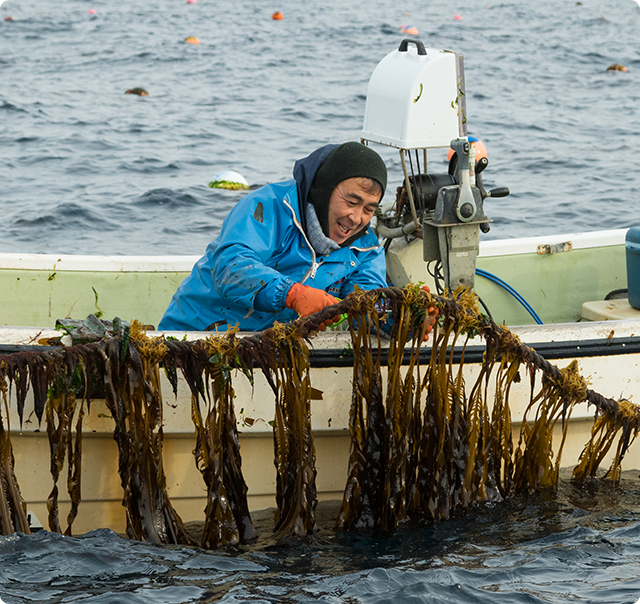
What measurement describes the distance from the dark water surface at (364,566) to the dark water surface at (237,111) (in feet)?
21.0

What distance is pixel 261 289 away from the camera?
11.7 feet

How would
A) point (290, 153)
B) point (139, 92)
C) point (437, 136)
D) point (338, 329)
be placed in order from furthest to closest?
1. point (139, 92)
2. point (290, 153)
3. point (437, 136)
4. point (338, 329)

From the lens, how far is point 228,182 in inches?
480

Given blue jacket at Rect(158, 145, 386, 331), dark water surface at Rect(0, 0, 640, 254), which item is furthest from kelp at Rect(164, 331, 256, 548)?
dark water surface at Rect(0, 0, 640, 254)

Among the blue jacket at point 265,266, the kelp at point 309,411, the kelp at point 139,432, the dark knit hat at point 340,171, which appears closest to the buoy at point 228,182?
the blue jacket at point 265,266

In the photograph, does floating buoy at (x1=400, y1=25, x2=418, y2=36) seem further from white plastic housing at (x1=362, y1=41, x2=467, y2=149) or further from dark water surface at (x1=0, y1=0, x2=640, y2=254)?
white plastic housing at (x1=362, y1=41, x2=467, y2=149)

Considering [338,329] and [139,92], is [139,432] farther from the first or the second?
[139,92]

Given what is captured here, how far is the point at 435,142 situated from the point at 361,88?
1663 centimetres

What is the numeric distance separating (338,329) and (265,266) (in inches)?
28.0

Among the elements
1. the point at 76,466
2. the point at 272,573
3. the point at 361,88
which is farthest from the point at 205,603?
the point at 361,88

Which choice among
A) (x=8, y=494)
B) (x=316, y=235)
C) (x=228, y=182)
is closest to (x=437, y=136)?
(x=316, y=235)

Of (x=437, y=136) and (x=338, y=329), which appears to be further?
(x=437, y=136)


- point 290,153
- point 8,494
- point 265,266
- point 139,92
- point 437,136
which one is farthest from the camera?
point 139,92

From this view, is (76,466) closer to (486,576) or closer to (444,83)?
(486,576)
